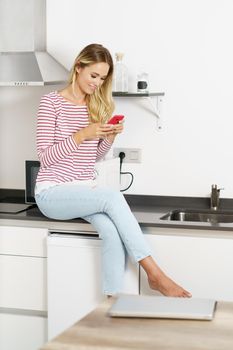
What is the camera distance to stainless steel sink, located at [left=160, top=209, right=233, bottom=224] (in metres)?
3.62

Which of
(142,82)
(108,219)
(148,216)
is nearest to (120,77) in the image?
(142,82)

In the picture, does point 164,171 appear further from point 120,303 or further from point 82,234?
point 120,303

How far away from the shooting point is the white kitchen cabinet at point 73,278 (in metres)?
3.30

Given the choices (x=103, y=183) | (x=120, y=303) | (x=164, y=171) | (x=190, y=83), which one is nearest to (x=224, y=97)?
(x=190, y=83)

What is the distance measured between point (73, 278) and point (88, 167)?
52 cm

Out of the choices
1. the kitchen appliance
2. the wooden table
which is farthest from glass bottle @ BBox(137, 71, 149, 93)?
the wooden table

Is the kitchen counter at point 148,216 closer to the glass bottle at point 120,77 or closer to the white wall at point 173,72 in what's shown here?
the white wall at point 173,72

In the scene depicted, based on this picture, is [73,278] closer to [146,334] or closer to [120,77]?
[120,77]

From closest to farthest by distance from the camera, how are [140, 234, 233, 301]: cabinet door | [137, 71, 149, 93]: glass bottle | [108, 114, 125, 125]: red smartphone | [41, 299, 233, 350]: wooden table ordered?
[41, 299, 233, 350]: wooden table, [140, 234, 233, 301]: cabinet door, [108, 114, 125, 125]: red smartphone, [137, 71, 149, 93]: glass bottle

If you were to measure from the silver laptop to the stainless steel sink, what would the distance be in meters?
1.58

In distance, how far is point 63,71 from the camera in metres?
3.77

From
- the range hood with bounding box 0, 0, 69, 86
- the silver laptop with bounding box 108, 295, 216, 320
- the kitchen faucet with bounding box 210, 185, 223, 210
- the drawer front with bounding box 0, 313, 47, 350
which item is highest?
the range hood with bounding box 0, 0, 69, 86

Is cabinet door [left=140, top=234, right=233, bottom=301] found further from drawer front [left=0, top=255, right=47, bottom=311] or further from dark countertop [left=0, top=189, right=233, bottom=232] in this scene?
drawer front [left=0, top=255, right=47, bottom=311]

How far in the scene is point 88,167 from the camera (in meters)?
3.40
